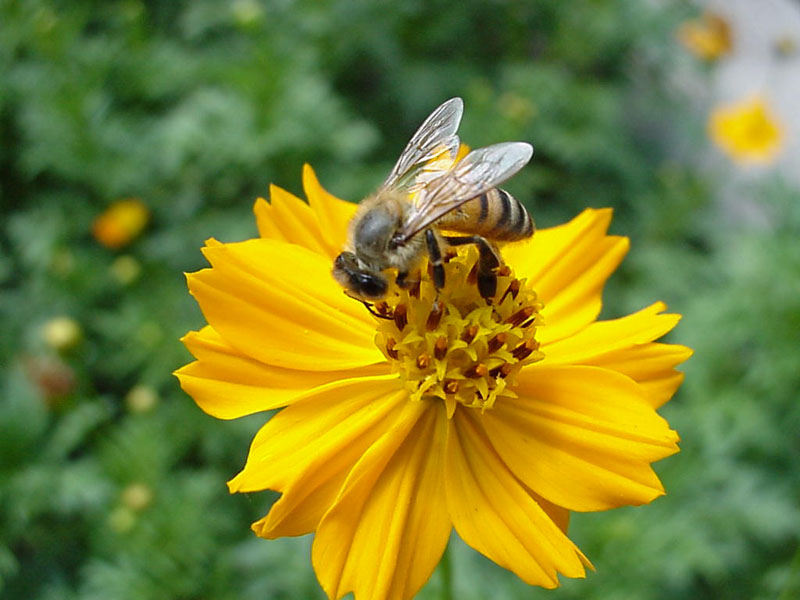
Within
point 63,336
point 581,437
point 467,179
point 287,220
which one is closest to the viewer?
point 467,179

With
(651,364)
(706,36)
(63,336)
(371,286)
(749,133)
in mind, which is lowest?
(749,133)

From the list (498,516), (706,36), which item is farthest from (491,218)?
(706,36)

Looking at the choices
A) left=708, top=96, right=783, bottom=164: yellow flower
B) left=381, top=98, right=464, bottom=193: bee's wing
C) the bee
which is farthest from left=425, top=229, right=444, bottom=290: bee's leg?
left=708, top=96, right=783, bottom=164: yellow flower

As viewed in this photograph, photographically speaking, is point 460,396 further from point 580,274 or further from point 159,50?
point 159,50

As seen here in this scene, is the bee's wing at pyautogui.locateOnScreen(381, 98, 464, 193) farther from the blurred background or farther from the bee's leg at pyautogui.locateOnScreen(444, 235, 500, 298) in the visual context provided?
the blurred background

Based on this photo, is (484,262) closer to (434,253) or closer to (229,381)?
(434,253)
